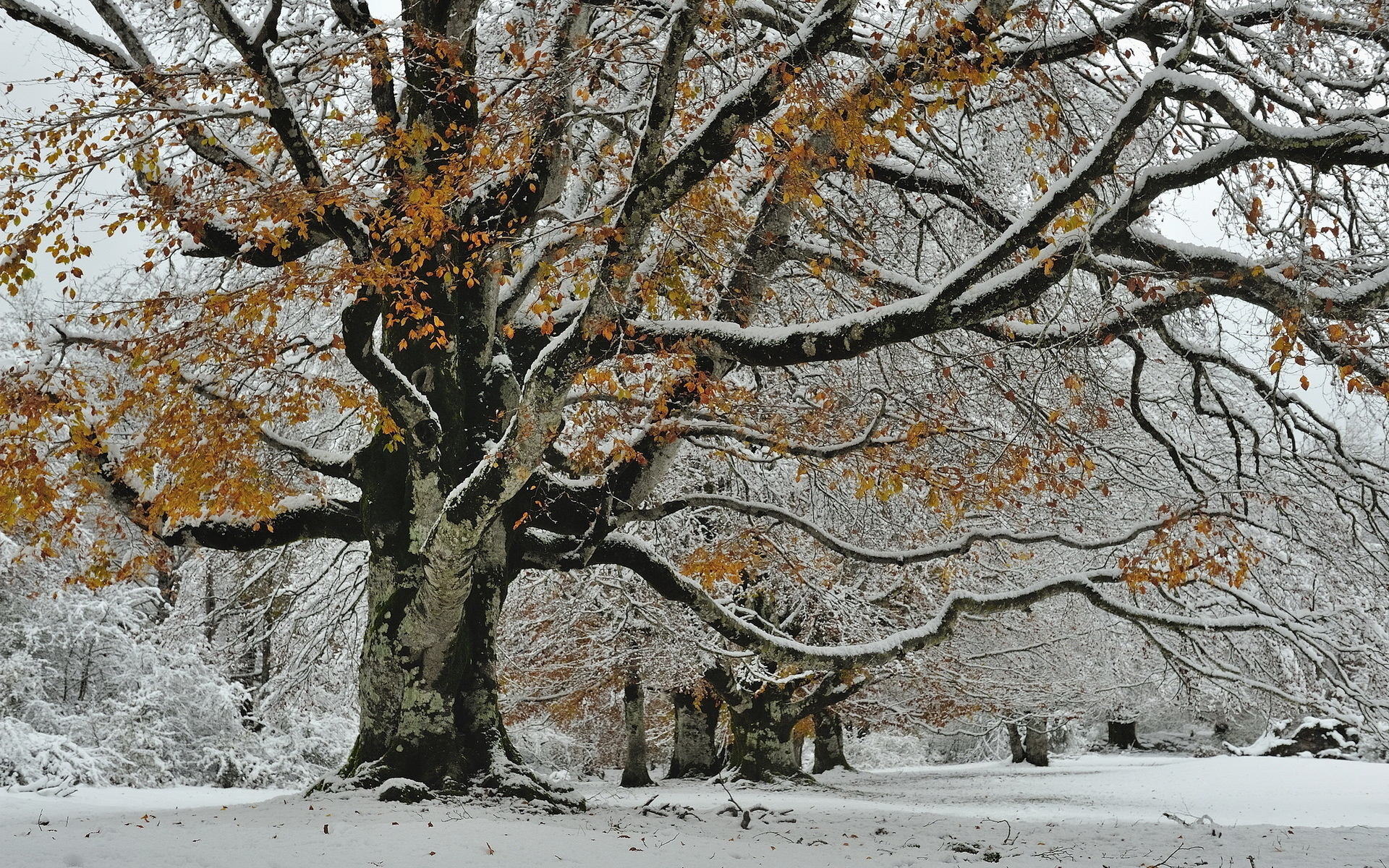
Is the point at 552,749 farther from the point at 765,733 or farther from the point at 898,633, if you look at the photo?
the point at 898,633

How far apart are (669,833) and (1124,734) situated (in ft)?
107

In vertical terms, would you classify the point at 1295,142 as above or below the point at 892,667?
above

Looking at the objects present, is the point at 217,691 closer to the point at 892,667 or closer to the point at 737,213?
the point at 892,667

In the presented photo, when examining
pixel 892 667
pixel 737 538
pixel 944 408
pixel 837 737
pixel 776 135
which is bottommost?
pixel 837 737

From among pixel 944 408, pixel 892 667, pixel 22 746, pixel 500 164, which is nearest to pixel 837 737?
pixel 892 667

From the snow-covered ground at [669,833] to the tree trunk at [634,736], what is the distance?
334 cm

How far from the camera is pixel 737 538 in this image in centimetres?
1088

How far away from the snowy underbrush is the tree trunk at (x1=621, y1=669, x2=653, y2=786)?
610cm

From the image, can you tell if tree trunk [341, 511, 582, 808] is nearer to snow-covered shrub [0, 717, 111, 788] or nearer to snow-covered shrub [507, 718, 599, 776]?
snow-covered shrub [0, 717, 111, 788]

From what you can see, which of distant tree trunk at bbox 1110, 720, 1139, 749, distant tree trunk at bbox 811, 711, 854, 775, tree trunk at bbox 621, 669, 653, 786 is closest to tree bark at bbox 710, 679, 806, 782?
tree trunk at bbox 621, 669, 653, 786

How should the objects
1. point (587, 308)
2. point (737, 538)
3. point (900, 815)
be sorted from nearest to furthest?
point (587, 308) → point (900, 815) → point (737, 538)

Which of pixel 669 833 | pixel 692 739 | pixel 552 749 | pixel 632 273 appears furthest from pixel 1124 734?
pixel 632 273

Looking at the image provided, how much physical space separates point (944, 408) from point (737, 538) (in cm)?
284

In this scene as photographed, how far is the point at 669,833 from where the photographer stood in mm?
7004
